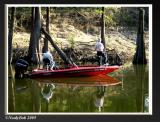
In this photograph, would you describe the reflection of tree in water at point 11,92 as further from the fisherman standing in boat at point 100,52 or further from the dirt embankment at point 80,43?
the fisherman standing in boat at point 100,52

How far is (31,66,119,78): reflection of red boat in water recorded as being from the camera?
30.8 feet

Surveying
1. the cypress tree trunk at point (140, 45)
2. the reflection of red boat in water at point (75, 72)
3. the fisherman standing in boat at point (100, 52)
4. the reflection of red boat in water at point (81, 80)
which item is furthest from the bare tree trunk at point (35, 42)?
the cypress tree trunk at point (140, 45)

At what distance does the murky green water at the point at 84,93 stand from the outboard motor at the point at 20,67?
0.08 meters

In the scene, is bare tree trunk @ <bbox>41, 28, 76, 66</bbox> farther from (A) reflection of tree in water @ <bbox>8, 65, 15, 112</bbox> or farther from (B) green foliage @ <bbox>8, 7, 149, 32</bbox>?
(A) reflection of tree in water @ <bbox>8, 65, 15, 112</bbox>

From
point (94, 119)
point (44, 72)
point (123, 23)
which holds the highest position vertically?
point (123, 23)

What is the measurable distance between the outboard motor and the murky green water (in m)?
0.08

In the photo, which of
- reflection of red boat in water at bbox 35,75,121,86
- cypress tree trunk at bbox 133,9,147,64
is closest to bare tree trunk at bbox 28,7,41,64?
reflection of red boat in water at bbox 35,75,121,86

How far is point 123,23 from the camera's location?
30.9 ft

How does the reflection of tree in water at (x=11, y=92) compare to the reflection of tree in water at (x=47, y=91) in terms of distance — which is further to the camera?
the reflection of tree in water at (x=47, y=91)

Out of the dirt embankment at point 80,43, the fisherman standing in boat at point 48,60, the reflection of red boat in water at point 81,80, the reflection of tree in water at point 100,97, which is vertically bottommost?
the reflection of tree in water at point 100,97

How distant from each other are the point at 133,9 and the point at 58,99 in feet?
5.84

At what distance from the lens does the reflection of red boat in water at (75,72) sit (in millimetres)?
9398

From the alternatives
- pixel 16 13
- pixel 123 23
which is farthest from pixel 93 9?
pixel 16 13
